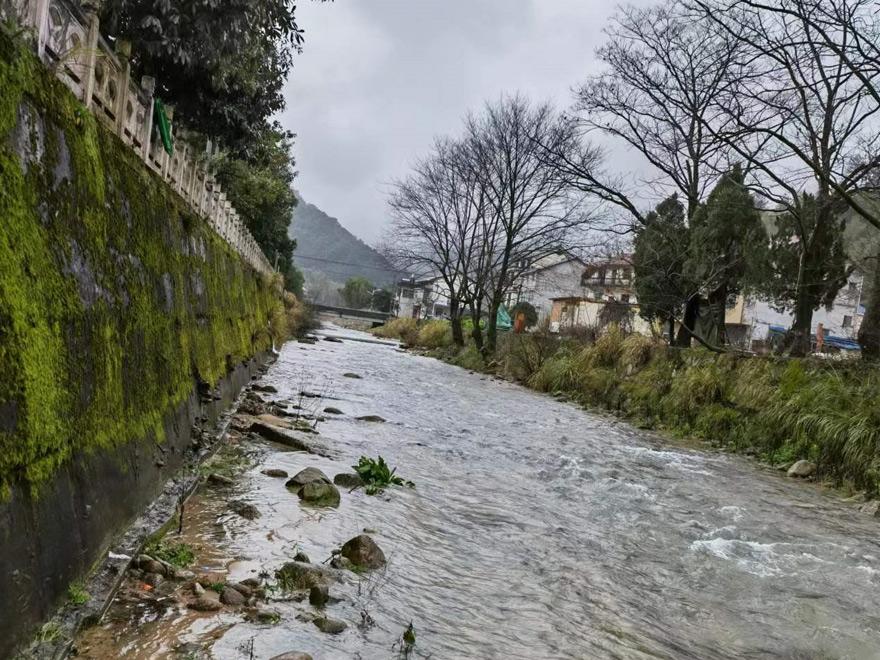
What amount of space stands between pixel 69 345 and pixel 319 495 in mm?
2808

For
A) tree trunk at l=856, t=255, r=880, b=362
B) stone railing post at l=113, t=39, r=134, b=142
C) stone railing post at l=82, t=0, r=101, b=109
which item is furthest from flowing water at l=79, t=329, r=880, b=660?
tree trunk at l=856, t=255, r=880, b=362

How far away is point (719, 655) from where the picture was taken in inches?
144

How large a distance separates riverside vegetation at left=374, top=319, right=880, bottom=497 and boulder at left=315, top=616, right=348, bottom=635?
809 centimetres

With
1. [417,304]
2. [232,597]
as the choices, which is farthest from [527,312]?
[232,597]

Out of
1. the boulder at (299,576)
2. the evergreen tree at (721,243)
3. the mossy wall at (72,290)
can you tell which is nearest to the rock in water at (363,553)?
the boulder at (299,576)

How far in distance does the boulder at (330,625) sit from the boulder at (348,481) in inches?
109

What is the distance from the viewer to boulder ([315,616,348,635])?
322 cm

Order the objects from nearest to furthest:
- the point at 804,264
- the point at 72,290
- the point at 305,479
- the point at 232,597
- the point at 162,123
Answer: the point at 72,290 → the point at 232,597 → the point at 305,479 → the point at 162,123 → the point at 804,264

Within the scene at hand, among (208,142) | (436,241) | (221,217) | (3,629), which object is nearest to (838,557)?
(3,629)

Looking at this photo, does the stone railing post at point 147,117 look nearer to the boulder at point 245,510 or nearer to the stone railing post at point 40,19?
the stone railing post at point 40,19

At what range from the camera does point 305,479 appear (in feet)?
18.8

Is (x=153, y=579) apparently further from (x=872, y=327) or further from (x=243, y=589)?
(x=872, y=327)

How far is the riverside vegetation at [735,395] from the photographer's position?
941 centimetres

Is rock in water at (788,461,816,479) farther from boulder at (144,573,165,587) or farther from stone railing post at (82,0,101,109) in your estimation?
stone railing post at (82,0,101,109)
